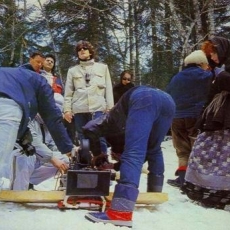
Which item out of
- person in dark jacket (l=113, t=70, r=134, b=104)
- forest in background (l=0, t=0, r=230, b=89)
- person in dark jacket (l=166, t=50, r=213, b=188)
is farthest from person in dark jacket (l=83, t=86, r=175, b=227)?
forest in background (l=0, t=0, r=230, b=89)

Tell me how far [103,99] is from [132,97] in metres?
2.49

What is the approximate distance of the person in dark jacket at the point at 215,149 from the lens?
3768mm

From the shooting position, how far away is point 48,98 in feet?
10.4

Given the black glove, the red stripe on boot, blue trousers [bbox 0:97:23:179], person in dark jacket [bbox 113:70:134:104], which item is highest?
person in dark jacket [bbox 113:70:134:104]

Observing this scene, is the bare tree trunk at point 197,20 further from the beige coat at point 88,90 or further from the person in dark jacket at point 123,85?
the beige coat at point 88,90

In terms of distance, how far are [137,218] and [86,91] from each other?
2.65 metres

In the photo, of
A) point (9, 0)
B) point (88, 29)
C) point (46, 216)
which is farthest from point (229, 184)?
point (9, 0)

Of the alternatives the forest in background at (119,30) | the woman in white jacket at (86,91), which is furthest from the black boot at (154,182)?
the forest in background at (119,30)

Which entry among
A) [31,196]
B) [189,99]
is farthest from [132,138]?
[189,99]

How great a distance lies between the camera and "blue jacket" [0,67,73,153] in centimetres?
296

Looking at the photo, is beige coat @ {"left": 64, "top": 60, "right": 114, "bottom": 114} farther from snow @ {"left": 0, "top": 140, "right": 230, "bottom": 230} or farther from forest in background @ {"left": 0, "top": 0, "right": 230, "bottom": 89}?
forest in background @ {"left": 0, "top": 0, "right": 230, "bottom": 89}

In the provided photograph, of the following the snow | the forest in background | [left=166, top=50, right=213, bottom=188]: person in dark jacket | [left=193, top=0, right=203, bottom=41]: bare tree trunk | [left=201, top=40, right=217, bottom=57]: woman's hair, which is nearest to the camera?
the snow

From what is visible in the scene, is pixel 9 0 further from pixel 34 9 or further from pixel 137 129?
pixel 137 129

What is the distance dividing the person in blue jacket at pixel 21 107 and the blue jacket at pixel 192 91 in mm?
1948
